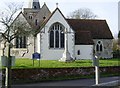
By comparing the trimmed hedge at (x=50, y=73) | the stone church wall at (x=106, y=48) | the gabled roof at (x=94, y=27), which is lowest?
the trimmed hedge at (x=50, y=73)

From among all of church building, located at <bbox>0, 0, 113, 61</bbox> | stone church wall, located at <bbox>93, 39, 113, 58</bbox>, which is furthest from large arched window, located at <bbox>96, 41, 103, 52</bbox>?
stone church wall, located at <bbox>93, 39, 113, 58</bbox>

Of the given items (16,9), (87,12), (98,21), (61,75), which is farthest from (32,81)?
(87,12)

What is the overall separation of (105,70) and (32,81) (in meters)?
10.1

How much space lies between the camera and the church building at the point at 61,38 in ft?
204

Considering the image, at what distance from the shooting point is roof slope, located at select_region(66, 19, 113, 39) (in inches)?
2810

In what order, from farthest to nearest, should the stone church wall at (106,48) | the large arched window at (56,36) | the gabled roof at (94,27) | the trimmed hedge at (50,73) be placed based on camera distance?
the gabled roof at (94,27), the stone church wall at (106,48), the large arched window at (56,36), the trimmed hedge at (50,73)

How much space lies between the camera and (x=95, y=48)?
70.1 m

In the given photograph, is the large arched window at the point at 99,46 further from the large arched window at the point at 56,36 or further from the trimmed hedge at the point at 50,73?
the trimmed hedge at the point at 50,73

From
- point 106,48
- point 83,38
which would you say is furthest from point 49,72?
point 106,48

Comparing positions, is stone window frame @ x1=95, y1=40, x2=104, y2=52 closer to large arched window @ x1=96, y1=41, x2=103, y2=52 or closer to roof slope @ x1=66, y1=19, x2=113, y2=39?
large arched window @ x1=96, y1=41, x2=103, y2=52

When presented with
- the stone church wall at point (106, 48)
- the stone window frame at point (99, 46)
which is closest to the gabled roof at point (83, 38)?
the stone church wall at point (106, 48)

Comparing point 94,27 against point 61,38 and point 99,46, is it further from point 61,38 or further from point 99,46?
point 61,38

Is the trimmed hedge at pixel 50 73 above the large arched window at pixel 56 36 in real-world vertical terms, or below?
below

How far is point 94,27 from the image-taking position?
7325cm
